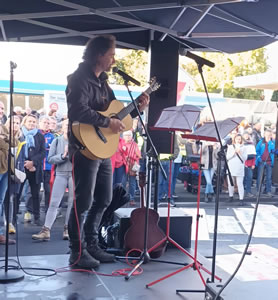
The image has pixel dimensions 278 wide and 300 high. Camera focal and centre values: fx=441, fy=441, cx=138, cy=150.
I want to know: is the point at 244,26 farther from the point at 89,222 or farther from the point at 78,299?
the point at 78,299

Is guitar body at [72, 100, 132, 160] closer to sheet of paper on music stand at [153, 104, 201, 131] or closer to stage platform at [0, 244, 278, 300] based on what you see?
sheet of paper on music stand at [153, 104, 201, 131]

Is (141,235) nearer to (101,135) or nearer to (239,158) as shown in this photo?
(101,135)

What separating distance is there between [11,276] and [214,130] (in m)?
2.03

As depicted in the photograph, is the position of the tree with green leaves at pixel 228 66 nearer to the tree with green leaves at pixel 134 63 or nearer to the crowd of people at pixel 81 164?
the tree with green leaves at pixel 134 63

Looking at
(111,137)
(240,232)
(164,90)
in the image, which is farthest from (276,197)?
(111,137)

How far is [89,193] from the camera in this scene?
380cm

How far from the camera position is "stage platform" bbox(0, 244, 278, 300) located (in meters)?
2.97

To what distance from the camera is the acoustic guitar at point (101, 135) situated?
143 inches

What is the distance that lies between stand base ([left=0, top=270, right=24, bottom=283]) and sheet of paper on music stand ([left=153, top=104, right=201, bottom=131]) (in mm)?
1707

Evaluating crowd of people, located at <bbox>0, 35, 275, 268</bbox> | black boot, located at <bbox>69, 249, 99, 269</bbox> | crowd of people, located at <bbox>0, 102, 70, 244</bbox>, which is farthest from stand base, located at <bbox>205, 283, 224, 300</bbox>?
crowd of people, located at <bbox>0, 102, 70, 244</bbox>

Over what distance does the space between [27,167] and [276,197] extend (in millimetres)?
6912

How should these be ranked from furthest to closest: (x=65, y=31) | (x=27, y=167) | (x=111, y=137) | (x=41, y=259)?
(x=27, y=167)
(x=65, y=31)
(x=41, y=259)
(x=111, y=137)

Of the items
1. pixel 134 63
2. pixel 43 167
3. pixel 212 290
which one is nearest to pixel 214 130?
pixel 212 290

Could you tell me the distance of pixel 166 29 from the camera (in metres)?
5.16
